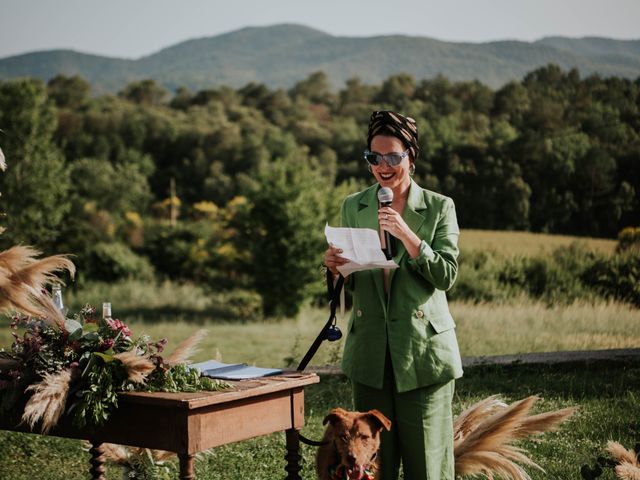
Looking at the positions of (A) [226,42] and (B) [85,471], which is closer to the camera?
(B) [85,471]

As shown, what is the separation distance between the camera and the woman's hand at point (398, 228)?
11.6 feet

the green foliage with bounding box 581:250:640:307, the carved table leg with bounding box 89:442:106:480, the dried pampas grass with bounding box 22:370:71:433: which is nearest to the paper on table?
the dried pampas grass with bounding box 22:370:71:433

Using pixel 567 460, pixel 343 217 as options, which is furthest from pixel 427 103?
pixel 343 217

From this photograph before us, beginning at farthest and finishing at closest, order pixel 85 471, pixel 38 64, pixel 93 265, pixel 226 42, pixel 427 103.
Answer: pixel 226 42, pixel 38 64, pixel 93 265, pixel 427 103, pixel 85 471

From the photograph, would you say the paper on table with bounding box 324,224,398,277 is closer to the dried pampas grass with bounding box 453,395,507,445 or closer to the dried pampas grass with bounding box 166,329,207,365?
the dried pampas grass with bounding box 166,329,207,365

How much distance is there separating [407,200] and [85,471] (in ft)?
12.9

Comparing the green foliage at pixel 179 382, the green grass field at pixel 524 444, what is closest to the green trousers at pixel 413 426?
the green foliage at pixel 179 382

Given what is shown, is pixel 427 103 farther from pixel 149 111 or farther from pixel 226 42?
pixel 226 42

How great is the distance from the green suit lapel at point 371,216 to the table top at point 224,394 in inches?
22.2

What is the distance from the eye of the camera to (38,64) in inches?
1229

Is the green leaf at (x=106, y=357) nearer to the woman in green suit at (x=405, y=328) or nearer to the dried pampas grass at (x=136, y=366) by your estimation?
the dried pampas grass at (x=136, y=366)

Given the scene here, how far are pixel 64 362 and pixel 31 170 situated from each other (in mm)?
25017

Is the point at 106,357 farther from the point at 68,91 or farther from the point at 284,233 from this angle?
the point at 68,91

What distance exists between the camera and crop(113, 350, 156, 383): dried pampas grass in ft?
11.8
